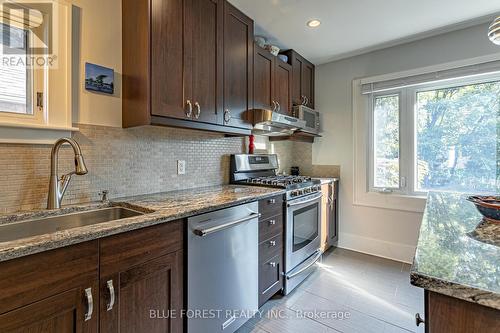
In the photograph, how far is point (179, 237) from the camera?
1283mm

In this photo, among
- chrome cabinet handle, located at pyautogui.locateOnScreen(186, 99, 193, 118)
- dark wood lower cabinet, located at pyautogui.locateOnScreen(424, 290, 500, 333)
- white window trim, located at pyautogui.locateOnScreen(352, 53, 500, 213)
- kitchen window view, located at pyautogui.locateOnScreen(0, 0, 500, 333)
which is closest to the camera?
dark wood lower cabinet, located at pyautogui.locateOnScreen(424, 290, 500, 333)

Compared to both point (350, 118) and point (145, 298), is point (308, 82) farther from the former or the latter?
point (145, 298)

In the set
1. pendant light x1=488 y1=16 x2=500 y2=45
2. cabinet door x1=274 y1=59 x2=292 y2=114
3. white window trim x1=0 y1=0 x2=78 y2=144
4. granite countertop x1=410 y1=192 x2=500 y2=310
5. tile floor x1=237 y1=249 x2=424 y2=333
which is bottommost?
tile floor x1=237 y1=249 x2=424 y2=333

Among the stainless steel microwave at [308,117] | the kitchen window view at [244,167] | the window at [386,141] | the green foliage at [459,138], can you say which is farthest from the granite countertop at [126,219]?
the green foliage at [459,138]

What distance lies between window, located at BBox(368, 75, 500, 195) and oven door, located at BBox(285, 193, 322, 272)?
978 mm

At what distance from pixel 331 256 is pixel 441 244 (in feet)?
7.63

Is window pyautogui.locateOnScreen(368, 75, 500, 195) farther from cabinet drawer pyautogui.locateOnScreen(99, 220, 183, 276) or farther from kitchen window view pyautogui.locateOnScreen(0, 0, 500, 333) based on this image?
cabinet drawer pyautogui.locateOnScreen(99, 220, 183, 276)

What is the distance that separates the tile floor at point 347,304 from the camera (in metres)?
1.74

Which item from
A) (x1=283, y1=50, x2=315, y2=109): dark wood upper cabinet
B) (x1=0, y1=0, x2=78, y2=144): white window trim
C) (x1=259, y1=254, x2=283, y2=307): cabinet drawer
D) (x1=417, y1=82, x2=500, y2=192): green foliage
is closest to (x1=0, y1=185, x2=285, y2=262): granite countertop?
(x1=0, y1=0, x2=78, y2=144): white window trim

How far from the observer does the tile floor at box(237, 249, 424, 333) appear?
5.72 ft

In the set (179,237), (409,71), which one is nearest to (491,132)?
(409,71)

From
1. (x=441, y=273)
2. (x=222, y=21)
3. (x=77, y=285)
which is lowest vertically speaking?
(x=77, y=285)

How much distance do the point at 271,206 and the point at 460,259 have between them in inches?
52.5

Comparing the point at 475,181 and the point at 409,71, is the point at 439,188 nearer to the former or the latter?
the point at 475,181
